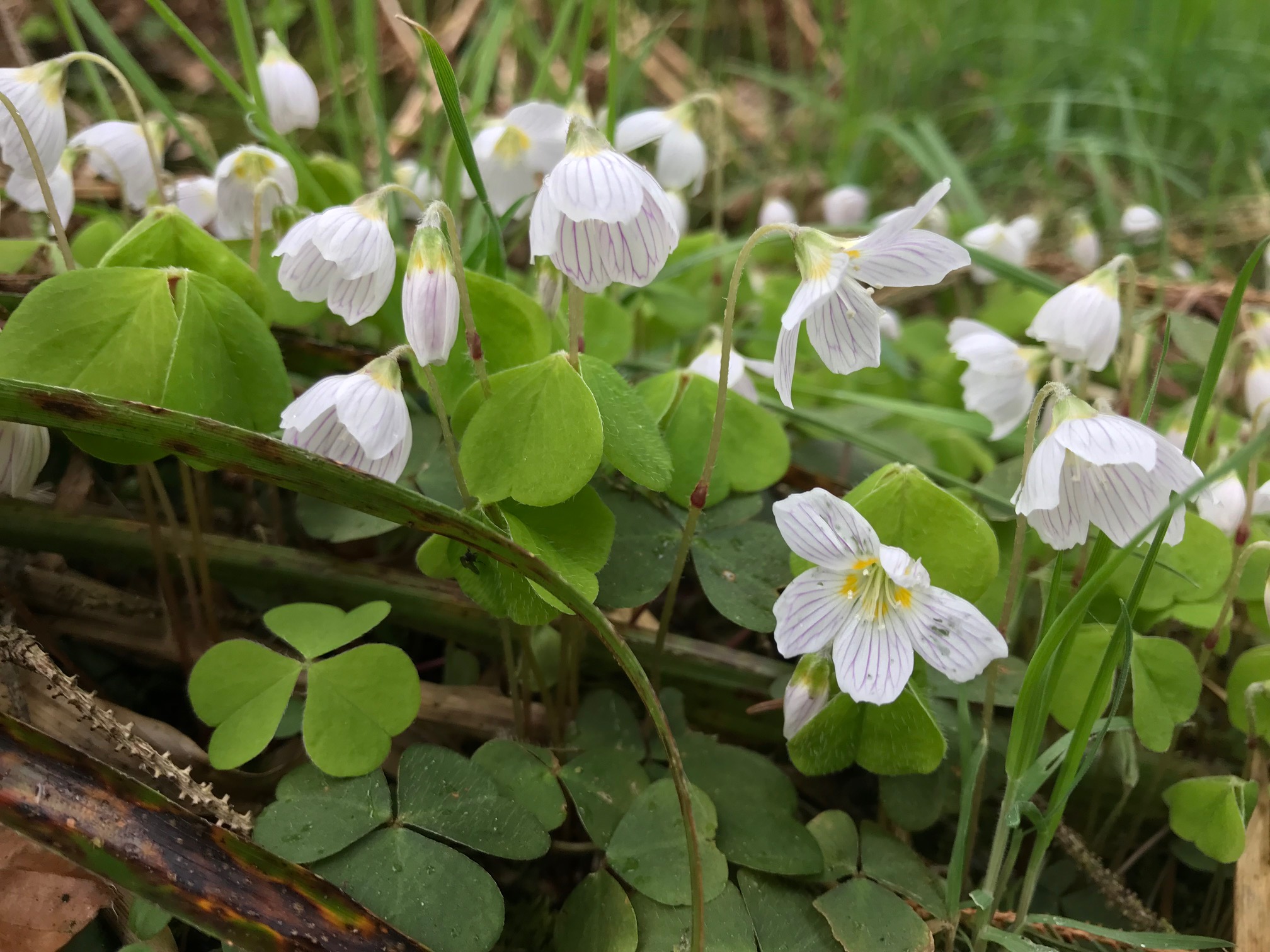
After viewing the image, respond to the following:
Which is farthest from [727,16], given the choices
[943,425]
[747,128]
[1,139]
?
[1,139]

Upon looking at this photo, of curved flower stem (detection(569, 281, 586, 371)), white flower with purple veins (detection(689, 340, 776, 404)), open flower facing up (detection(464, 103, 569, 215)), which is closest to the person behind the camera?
curved flower stem (detection(569, 281, 586, 371))

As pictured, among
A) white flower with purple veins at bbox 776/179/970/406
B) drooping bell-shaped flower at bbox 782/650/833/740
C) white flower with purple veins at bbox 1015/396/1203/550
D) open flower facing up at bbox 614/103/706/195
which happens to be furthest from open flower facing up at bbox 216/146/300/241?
white flower with purple veins at bbox 1015/396/1203/550

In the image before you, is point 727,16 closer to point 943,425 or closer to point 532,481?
point 943,425

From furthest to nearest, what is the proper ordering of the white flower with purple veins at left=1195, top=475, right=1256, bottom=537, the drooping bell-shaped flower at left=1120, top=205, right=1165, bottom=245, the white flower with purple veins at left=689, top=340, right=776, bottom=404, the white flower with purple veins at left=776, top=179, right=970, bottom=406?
the drooping bell-shaped flower at left=1120, top=205, right=1165, bottom=245
the white flower with purple veins at left=689, top=340, right=776, bottom=404
the white flower with purple veins at left=1195, top=475, right=1256, bottom=537
the white flower with purple veins at left=776, top=179, right=970, bottom=406

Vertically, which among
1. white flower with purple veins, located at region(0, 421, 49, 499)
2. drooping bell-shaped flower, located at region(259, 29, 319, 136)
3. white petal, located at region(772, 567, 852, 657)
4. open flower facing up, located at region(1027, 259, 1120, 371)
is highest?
drooping bell-shaped flower, located at region(259, 29, 319, 136)

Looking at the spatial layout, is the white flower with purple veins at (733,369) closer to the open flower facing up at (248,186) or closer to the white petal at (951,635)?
the white petal at (951,635)

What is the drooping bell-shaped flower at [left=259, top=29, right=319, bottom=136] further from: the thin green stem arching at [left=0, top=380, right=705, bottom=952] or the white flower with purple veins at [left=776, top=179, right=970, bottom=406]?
the white flower with purple veins at [left=776, top=179, right=970, bottom=406]

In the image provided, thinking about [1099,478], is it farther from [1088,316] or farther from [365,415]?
[365,415]

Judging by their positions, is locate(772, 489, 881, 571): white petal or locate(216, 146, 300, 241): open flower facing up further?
locate(216, 146, 300, 241): open flower facing up
